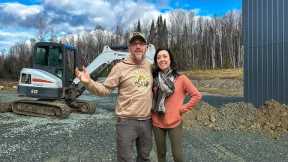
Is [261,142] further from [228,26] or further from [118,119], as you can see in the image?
[228,26]

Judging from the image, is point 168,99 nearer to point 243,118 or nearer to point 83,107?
point 243,118

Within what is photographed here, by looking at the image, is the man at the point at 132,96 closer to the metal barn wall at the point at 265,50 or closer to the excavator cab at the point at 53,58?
the metal barn wall at the point at 265,50

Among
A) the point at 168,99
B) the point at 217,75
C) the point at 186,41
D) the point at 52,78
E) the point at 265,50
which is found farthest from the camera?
the point at 186,41

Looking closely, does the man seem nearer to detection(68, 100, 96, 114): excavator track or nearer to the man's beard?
the man's beard

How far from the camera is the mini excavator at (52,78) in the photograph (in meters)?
15.9

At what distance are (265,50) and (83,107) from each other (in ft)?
22.4

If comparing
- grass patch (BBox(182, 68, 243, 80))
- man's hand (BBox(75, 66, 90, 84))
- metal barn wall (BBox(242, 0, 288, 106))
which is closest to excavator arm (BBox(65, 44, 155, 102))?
metal barn wall (BBox(242, 0, 288, 106))

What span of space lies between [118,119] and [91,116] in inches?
432

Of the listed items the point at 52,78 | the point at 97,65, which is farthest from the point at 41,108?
the point at 97,65

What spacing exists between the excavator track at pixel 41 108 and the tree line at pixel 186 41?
46.7 metres

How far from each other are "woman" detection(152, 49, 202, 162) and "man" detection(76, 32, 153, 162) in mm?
113

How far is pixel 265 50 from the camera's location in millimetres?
14703

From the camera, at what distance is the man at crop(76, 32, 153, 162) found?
4793mm

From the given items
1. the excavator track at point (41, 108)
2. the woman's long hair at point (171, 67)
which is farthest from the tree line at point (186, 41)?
the woman's long hair at point (171, 67)
